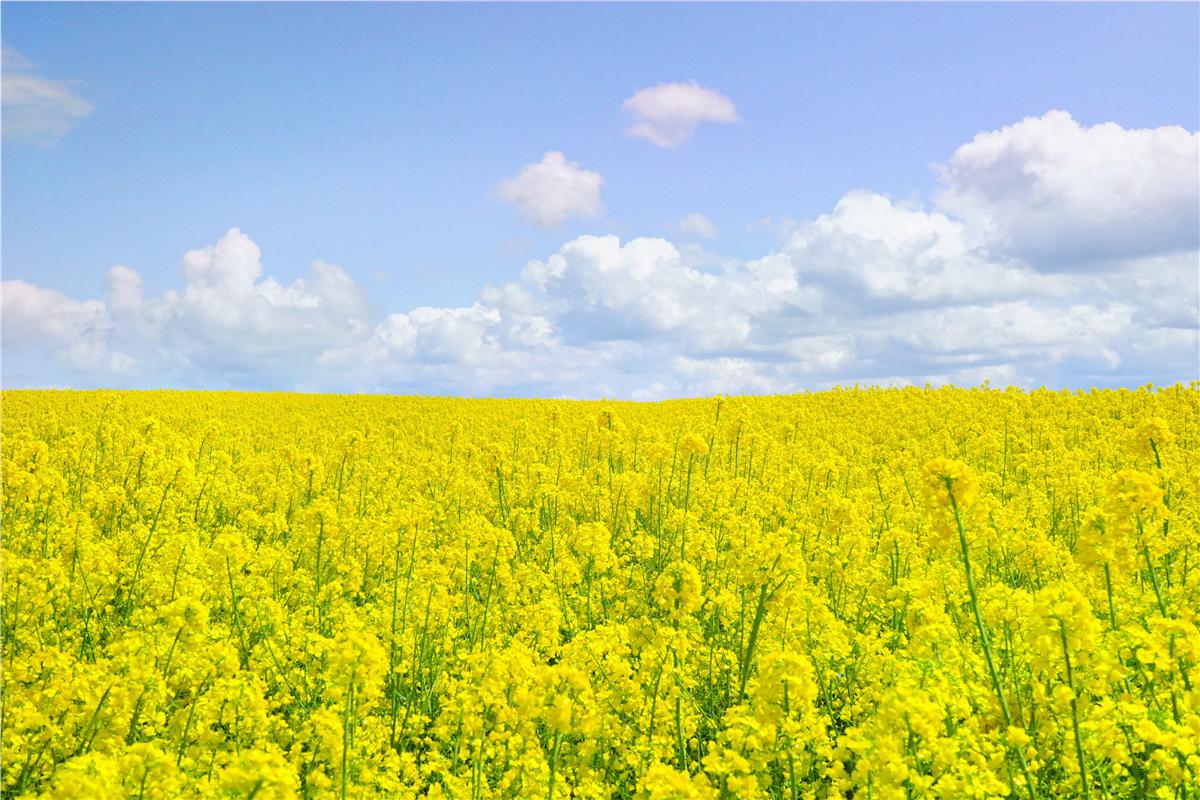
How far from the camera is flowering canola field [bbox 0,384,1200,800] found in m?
3.38

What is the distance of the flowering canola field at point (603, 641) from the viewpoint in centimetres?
338

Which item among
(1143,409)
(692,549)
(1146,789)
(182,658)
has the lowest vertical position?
(1146,789)

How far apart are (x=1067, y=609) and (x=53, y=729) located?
4.83 m

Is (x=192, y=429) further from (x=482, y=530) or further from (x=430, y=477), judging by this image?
(x=482, y=530)

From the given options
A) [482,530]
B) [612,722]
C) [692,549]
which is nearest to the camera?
[612,722]

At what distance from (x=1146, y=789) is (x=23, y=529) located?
9434mm

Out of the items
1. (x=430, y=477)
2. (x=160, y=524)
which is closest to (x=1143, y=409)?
(x=430, y=477)

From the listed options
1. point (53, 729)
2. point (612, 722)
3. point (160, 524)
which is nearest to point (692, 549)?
point (612, 722)

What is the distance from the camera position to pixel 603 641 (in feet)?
15.2

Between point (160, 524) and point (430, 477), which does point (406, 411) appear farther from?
point (160, 524)

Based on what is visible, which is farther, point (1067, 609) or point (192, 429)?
point (192, 429)

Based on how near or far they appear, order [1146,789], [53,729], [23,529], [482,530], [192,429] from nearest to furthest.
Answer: [1146,789], [53,729], [482,530], [23,529], [192,429]

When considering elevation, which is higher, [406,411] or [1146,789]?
[406,411]

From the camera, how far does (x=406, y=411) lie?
25391 millimetres
